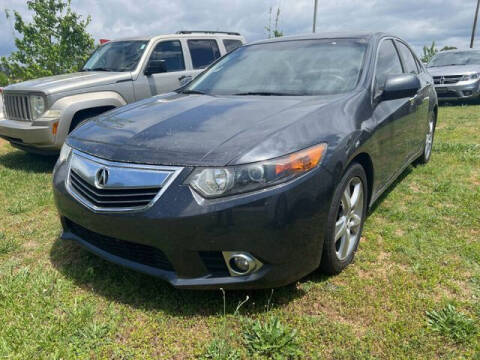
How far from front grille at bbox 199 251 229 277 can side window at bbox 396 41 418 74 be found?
3.04m

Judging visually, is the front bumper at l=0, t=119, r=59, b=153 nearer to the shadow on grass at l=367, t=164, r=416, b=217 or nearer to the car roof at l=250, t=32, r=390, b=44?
the car roof at l=250, t=32, r=390, b=44

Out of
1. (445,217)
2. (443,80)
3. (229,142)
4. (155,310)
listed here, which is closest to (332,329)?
(155,310)

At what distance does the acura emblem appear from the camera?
2.05 meters

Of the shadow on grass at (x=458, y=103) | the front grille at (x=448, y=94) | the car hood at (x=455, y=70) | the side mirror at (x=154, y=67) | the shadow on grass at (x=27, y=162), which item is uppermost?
the side mirror at (x=154, y=67)

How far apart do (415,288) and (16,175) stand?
481 cm

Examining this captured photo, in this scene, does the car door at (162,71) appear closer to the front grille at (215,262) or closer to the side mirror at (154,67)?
the side mirror at (154,67)

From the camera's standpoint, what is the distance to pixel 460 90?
10188 mm

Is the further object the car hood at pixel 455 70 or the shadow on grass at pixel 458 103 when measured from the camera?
the shadow on grass at pixel 458 103

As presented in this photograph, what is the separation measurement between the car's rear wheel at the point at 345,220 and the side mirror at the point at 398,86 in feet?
2.16

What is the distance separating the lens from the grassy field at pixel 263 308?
1.89 meters

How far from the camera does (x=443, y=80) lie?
33.8 ft

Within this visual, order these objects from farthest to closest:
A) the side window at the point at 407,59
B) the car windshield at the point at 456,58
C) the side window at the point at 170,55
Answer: the car windshield at the point at 456,58, the side window at the point at 170,55, the side window at the point at 407,59

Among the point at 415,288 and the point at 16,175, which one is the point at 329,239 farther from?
the point at 16,175

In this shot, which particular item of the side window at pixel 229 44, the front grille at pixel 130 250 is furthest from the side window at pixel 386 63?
the side window at pixel 229 44
